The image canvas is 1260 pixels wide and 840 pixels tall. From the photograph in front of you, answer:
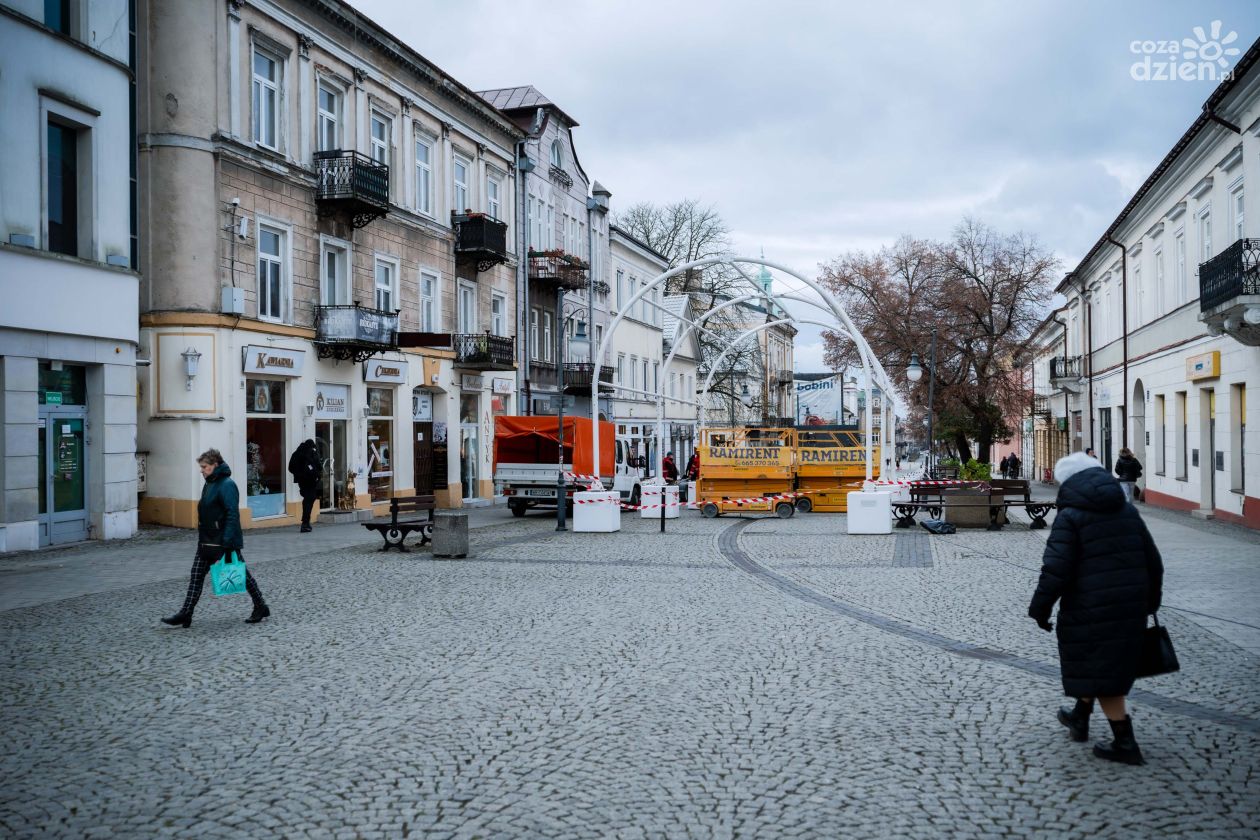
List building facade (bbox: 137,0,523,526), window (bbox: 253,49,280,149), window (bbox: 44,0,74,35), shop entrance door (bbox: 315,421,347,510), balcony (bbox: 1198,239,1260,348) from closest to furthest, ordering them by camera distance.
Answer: window (bbox: 44,0,74,35) < balcony (bbox: 1198,239,1260,348) < building facade (bbox: 137,0,523,526) < window (bbox: 253,49,280,149) < shop entrance door (bbox: 315,421,347,510)

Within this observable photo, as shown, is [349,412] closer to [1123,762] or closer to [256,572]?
[256,572]

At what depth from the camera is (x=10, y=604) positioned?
12.4 m

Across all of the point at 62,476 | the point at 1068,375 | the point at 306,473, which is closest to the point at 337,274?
the point at 306,473

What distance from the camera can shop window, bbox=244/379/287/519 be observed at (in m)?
23.3

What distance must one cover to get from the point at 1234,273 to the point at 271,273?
19019mm

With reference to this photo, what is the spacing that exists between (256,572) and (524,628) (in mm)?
6364

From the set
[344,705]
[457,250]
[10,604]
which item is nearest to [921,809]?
[344,705]

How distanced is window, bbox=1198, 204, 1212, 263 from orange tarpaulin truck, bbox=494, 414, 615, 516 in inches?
608

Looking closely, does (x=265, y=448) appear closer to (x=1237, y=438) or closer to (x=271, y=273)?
(x=271, y=273)

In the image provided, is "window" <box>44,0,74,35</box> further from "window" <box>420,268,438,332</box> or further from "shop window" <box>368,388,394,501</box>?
"window" <box>420,268,438,332</box>

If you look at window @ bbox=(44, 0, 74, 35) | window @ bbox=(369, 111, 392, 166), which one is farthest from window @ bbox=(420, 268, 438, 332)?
window @ bbox=(44, 0, 74, 35)

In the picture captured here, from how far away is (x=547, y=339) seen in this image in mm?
40438

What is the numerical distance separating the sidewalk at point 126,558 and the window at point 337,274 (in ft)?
18.7

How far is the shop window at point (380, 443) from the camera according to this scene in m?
27.9
